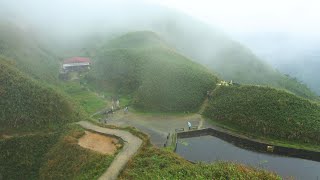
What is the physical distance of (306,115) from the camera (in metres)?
46.2

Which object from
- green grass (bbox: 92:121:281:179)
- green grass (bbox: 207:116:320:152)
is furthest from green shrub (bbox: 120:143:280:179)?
green grass (bbox: 207:116:320:152)

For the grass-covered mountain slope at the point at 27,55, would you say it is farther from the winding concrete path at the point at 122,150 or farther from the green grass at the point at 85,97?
the winding concrete path at the point at 122,150

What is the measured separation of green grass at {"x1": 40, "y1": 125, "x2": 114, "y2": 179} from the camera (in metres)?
34.4

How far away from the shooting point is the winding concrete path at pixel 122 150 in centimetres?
3306

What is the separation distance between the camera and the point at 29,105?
45.7 meters

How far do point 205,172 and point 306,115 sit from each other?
21343 millimetres

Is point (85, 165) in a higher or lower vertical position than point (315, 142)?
lower

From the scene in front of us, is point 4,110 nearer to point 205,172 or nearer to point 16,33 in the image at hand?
point 205,172

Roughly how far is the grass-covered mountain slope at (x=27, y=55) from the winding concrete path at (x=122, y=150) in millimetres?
19213

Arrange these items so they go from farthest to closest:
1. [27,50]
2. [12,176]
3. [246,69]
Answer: [246,69] < [27,50] < [12,176]

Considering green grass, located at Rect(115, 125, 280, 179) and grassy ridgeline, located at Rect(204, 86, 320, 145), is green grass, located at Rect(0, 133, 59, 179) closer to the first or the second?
green grass, located at Rect(115, 125, 280, 179)

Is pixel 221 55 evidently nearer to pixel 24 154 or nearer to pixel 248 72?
pixel 248 72

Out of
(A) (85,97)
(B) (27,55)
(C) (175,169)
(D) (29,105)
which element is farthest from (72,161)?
(B) (27,55)

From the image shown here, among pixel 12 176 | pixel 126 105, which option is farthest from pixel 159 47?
pixel 12 176
